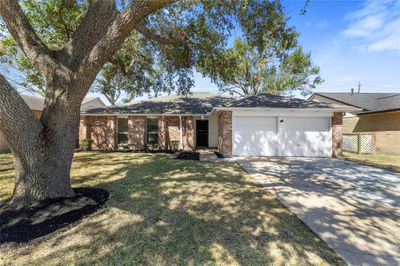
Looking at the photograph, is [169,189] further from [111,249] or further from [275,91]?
[275,91]

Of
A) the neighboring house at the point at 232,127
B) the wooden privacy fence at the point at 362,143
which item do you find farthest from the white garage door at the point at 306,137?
the wooden privacy fence at the point at 362,143

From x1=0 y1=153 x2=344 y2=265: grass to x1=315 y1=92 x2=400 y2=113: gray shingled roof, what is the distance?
47.9 feet

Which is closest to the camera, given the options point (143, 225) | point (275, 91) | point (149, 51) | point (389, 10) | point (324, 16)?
point (143, 225)

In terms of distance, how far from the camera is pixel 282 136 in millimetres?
11117

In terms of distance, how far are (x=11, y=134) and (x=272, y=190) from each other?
5.77 metres

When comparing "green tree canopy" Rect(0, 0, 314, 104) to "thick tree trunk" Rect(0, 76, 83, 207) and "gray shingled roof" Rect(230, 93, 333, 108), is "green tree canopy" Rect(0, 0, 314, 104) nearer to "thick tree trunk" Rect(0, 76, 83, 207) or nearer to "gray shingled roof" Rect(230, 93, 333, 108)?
"gray shingled roof" Rect(230, 93, 333, 108)

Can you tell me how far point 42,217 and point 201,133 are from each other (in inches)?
493

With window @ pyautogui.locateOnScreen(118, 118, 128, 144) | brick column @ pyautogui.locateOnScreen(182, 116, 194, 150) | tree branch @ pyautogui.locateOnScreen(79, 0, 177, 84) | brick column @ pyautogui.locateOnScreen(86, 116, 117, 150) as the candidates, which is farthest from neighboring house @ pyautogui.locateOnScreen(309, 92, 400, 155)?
brick column @ pyautogui.locateOnScreen(86, 116, 117, 150)

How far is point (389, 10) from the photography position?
7.72 m

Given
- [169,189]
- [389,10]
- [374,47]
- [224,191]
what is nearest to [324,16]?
[389,10]

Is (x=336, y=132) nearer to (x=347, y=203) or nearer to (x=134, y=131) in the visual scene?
(x=347, y=203)

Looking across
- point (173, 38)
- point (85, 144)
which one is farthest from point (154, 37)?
point (85, 144)

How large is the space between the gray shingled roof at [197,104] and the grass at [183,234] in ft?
22.8

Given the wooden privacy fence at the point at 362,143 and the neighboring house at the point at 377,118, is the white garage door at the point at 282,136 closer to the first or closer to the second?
the neighboring house at the point at 377,118
